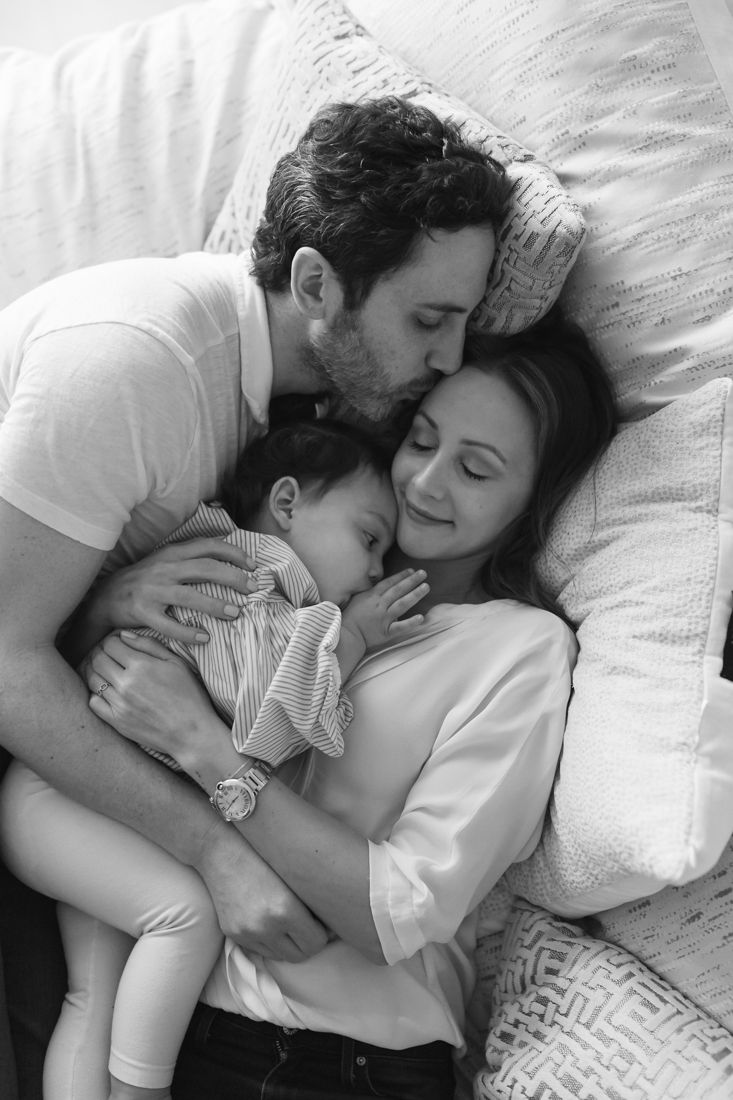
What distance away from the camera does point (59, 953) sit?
1.56 metres

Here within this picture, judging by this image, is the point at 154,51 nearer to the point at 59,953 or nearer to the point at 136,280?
the point at 136,280

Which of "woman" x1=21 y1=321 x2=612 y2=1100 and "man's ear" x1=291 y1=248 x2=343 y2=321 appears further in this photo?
"man's ear" x1=291 y1=248 x2=343 y2=321

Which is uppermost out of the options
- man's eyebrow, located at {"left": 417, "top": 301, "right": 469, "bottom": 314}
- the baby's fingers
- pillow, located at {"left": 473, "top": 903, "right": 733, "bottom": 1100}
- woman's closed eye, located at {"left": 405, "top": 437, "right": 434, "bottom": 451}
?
man's eyebrow, located at {"left": 417, "top": 301, "right": 469, "bottom": 314}

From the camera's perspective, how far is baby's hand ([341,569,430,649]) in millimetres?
1555

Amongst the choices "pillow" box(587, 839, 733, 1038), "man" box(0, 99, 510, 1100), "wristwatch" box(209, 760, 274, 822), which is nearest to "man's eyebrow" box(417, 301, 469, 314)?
"man" box(0, 99, 510, 1100)

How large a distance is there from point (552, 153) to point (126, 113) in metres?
0.84

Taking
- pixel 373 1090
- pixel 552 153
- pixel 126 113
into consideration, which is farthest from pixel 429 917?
pixel 126 113

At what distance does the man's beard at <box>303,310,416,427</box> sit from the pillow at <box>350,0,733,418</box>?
33cm

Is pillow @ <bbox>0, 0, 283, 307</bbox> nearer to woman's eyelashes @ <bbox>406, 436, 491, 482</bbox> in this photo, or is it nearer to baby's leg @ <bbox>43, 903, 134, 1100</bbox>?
woman's eyelashes @ <bbox>406, 436, 491, 482</bbox>

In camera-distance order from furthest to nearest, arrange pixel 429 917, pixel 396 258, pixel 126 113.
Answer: pixel 126 113
pixel 396 258
pixel 429 917

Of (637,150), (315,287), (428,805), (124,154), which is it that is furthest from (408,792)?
(124,154)

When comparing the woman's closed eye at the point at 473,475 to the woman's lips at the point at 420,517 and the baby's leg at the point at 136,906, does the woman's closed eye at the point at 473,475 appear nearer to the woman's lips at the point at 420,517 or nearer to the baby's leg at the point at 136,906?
the woman's lips at the point at 420,517

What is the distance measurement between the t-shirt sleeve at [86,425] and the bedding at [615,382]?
0.53 meters

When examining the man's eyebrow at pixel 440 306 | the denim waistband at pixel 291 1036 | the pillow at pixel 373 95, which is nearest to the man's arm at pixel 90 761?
the denim waistband at pixel 291 1036
